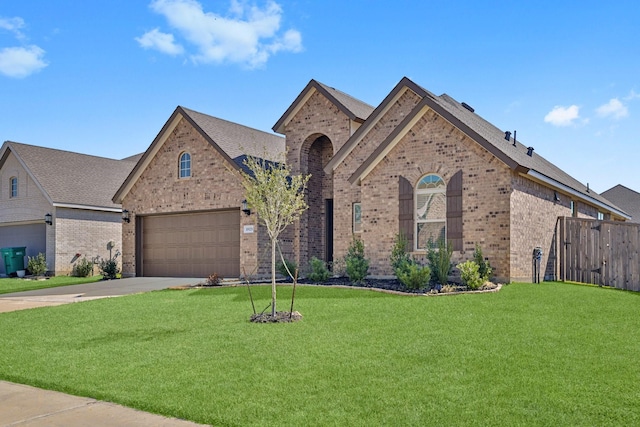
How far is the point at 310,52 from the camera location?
13078 mm

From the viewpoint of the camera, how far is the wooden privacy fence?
14.9m

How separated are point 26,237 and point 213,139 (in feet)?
42.6

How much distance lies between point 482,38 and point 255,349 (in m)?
9.06

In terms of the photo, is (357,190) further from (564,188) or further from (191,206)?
(191,206)

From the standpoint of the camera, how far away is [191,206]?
21578 millimetres

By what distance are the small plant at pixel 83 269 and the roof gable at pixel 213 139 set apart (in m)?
3.92

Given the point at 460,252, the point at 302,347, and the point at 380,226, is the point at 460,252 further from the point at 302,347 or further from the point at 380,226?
the point at 302,347

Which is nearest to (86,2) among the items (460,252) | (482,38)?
(482,38)

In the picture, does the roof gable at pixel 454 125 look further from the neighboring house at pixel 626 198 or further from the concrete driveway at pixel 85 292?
the neighboring house at pixel 626 198

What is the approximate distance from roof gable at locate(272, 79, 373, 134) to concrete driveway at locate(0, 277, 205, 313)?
6.59 meters

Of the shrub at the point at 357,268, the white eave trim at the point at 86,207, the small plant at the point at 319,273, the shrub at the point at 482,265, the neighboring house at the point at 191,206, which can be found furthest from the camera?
the white eave trim at the point at 86,207

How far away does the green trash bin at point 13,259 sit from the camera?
26.7 m

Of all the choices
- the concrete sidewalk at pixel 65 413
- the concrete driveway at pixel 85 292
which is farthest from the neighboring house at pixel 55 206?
the concrete sidewalk at pixel 65 413

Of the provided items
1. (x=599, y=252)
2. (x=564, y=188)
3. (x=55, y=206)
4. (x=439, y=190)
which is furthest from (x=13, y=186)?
(x=599, y=252)
